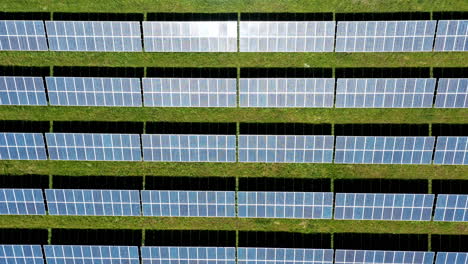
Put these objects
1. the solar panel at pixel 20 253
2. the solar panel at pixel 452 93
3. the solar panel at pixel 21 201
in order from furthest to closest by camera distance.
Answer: the solar panel at pixel 20 253
the solar panel at pixel 21 201
the solar panel at pixel 452 93

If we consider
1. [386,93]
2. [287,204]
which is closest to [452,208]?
[386,93]

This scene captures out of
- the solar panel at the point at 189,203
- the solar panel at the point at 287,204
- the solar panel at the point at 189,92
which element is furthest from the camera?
the solar panel at the point at 189,203

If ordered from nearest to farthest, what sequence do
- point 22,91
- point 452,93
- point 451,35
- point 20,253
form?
1. point 451,35
2. point 452,93
3. point 22,91
4. point 20,253

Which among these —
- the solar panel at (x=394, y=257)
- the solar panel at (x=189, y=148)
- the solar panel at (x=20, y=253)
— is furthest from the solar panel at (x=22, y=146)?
the solar panel at (x=394, y=257)

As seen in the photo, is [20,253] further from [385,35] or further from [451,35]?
[451,35]

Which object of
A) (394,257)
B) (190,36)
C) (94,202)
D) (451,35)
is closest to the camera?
(451,35)

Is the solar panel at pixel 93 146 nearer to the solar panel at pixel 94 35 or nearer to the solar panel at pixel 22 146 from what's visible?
the solar panel at pixel 22 146
